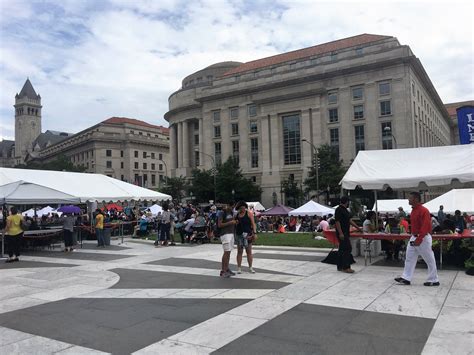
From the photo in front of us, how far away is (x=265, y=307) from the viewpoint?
6.56 meters

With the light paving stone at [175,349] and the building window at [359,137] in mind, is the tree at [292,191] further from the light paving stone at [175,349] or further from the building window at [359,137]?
the light paving stone at [175,349]

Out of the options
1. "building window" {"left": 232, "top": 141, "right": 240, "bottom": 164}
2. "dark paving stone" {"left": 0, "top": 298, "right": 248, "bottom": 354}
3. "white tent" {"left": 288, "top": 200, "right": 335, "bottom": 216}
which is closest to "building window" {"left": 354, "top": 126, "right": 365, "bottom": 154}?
"building window" {"left": 232, "top": 141, "right": 240, "bottom": 164}

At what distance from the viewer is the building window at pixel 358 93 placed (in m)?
62.1

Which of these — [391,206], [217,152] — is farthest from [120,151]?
[391,206]

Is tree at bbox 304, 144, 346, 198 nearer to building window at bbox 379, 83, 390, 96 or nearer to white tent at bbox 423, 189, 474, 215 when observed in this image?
building window at bbox 379, 83, 390, 96

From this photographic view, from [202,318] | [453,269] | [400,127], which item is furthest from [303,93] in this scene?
[202,318]

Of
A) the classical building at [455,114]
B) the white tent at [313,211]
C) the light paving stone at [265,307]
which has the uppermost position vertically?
the classical building at [455,114]

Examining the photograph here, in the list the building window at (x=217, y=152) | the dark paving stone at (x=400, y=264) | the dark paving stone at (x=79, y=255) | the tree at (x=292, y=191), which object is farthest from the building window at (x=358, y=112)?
the dark paving stone at (x=400, y=264)

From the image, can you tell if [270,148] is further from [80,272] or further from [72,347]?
[72,347]

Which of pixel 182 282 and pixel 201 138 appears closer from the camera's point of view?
pixel 182 282

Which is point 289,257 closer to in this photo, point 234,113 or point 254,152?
point 254,152

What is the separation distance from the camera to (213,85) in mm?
78375

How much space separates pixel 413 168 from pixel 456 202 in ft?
35.4

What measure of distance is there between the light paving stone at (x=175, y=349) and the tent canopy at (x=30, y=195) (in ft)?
42.3
